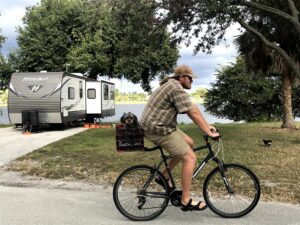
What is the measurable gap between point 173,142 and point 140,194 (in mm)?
819

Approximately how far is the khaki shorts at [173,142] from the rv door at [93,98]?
20.5m

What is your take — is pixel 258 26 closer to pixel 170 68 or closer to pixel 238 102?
pixel 170 68

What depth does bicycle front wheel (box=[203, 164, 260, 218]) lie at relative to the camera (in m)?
5.52

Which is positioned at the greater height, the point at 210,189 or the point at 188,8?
the point at 188,8

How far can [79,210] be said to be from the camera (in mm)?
5934

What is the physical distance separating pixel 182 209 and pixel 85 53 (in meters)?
26.4

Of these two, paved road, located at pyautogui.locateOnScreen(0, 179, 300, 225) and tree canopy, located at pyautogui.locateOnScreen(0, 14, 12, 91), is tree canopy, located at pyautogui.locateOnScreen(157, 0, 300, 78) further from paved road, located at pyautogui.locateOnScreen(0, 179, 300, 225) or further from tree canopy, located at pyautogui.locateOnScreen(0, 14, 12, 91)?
tree canopy, located at pyautogui.locateOnScreen(0, 14, 12, 91)

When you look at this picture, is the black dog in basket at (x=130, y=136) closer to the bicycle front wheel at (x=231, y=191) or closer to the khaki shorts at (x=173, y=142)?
the khaki shorts at (x=173, y=142)

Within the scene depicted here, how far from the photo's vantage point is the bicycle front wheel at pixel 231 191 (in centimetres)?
Answer: 552

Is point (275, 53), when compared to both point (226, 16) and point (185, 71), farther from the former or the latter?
point (185, 71)

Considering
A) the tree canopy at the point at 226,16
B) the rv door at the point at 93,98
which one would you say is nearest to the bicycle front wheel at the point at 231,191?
the tree canopy at the point at 226,16

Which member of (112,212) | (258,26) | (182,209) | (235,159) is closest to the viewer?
(182,209)

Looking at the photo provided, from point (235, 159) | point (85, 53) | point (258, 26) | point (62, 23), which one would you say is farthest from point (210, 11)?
point (62, 23)

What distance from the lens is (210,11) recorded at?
11.6 metres
